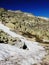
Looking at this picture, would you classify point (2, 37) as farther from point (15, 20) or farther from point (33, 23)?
point (33, 23)

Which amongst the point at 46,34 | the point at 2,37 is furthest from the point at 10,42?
the point at 46,34

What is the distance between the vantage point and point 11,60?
2372 centimetres

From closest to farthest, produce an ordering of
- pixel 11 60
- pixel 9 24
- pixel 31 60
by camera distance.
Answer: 1. pixel 11 60
2. pixel 31 60
3. pixel 9 24

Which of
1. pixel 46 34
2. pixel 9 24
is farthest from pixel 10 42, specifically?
pixel 46 34

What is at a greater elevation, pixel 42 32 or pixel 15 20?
pixel 15 20

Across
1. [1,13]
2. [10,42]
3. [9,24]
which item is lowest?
[10,42]

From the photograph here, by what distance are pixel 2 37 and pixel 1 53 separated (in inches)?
374

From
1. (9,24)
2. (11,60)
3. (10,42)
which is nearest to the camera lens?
(11,60)

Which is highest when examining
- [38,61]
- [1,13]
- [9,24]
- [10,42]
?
[1,13]

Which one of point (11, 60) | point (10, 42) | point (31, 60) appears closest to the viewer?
point (11, 60)

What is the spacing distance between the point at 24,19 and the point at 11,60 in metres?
39.7

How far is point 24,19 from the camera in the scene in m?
62.6

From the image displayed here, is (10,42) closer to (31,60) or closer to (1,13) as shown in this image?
(31,60)

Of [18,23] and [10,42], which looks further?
[18,23]
